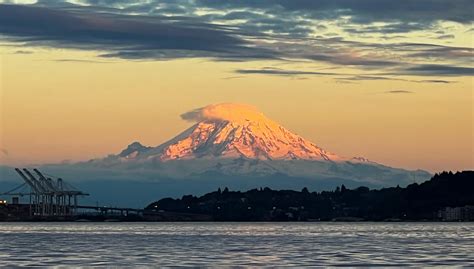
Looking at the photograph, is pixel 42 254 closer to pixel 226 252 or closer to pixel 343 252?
pixel 226 252

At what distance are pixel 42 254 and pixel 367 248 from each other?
3129 centimetres

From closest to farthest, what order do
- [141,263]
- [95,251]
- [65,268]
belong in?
1. [65,268]
2. [141,263]
3. [95,251]

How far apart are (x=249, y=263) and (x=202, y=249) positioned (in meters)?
29.4

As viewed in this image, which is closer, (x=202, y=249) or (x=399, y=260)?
(x=399, y=260)

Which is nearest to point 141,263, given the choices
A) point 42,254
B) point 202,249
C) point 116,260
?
point 116,260

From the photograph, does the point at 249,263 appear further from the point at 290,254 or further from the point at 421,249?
the point at 421,249

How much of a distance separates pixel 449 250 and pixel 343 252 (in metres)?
10.8

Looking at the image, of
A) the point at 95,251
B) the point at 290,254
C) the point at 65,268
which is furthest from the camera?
the point at 95,251

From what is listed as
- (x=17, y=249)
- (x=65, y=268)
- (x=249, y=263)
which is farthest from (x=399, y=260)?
(x=17, y=249)

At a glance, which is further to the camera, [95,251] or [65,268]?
[95,251]

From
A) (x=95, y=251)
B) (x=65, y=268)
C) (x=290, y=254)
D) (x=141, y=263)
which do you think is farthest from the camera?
(x=95, y=251)

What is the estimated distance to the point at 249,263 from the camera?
301 ft

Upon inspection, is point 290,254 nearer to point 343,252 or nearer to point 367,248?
point 343,252

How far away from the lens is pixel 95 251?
11531 centimetres
